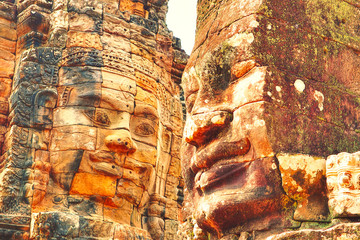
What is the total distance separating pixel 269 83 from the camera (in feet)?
13.2

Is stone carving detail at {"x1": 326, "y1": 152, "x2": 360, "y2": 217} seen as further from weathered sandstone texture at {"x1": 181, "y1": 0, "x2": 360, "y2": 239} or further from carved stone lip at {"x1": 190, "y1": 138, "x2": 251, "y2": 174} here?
carved stone lip at {"x1": 190, "y1": 138, "x2": 251, "y2": 174}

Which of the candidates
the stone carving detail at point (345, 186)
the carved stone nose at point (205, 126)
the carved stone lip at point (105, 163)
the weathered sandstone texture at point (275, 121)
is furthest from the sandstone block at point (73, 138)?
the stone carving detail at point (345, 186)

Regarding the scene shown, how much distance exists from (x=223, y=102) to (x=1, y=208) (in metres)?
6.22

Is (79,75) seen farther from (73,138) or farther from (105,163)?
(105,163)

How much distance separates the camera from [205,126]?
4207 mm

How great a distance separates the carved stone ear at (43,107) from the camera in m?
10.2

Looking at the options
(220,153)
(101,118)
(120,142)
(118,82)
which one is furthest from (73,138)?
(220,153)

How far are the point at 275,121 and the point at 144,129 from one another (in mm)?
6950

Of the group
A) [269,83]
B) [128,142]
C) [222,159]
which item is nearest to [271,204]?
[222,159]

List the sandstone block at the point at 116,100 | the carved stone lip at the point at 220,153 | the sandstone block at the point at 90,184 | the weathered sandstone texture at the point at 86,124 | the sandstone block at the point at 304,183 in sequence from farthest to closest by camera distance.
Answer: the sandstone block at the point at 116,100, the sandstone block at the point at 90,184, the weathered sandstone texture at the point at 86,124, the carved stone lip at the point at 220,153, the sandstone block at the point at 304,183

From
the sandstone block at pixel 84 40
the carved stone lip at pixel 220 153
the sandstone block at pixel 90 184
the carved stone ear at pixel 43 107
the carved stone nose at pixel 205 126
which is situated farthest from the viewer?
the sandstone block at pixel 84 40

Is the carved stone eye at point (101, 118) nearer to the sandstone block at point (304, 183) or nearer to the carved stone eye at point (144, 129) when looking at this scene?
the carved stone eye at point (144, 129)

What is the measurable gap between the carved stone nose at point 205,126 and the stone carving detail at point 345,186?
0.82 meters

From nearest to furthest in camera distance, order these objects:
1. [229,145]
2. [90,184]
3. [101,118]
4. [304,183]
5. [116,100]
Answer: [304,183] → [229,145] → [90,184] → [101,118] → [116,100]
